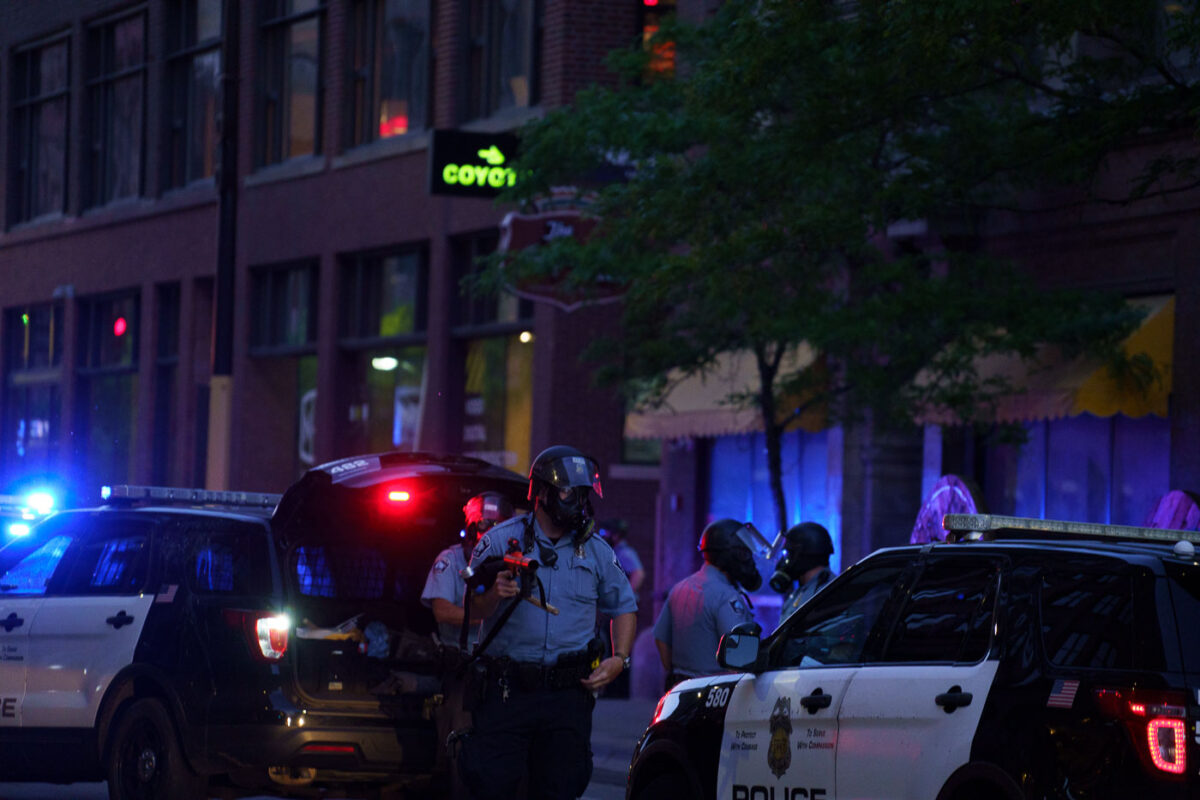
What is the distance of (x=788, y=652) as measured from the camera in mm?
8062

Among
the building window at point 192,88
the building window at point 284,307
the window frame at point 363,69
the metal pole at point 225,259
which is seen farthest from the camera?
the building window at point 192,88

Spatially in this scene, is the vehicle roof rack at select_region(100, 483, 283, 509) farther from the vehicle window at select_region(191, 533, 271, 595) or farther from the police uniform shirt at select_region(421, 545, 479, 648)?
the police uniform shirt at select_region(421, 545, 479, 648)

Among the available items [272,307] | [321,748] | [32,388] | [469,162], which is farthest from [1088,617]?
[32,388]

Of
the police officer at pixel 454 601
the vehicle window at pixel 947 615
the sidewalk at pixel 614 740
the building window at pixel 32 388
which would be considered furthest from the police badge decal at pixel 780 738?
the building window at pixel 32 388

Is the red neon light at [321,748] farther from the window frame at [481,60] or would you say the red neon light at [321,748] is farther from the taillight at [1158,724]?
the window frame at [481,60]

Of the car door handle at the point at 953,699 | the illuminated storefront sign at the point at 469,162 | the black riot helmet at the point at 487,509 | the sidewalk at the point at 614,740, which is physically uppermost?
the illuminated storefront sign at the point at 469,162

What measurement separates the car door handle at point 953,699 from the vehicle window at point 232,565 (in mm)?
4316

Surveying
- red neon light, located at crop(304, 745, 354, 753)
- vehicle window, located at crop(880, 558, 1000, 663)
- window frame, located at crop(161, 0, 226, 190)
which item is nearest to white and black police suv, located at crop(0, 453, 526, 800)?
red neon light, located at crop(304, 745, 354, 753)

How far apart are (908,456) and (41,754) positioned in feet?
36.7

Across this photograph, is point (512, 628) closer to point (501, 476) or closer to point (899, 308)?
point (501, 476)

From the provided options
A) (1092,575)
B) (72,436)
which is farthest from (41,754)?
(72,436)

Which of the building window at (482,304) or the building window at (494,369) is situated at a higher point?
the building window at (482,304)

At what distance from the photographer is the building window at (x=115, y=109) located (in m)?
37.6

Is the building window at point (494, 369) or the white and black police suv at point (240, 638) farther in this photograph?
the building window at point (494, 369)
